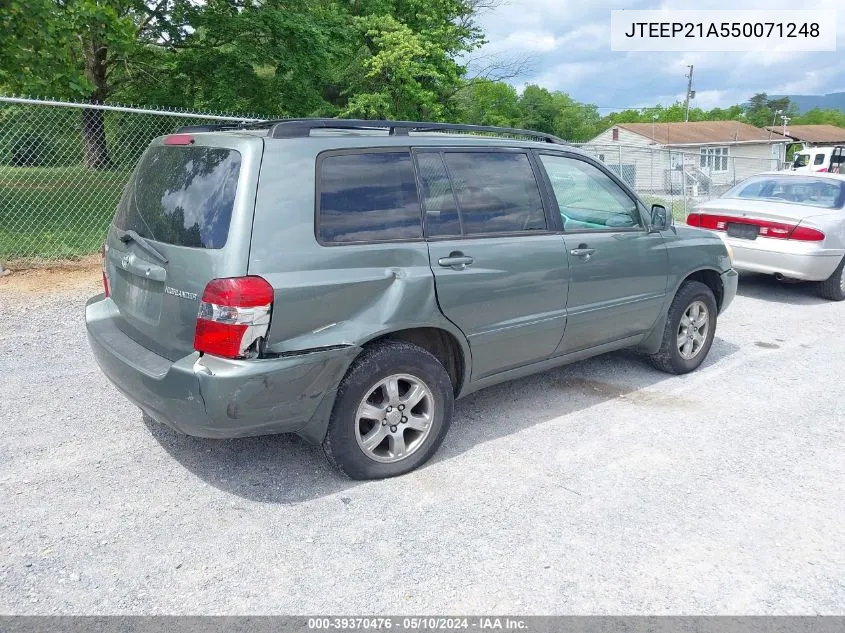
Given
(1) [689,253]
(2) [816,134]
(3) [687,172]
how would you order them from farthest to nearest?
1. (2) [816,134]
2. (3) [687,172]
3. (1) [689,253]

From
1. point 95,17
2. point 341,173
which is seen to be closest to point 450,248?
point 341,173

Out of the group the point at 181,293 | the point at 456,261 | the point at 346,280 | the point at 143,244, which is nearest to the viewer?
the point at 181,293

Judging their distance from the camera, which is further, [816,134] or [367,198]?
[816,134]

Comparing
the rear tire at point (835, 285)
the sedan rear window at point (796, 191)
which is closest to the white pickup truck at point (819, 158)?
the sedan rear window at point (796, 191)

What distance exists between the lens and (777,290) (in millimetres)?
8773

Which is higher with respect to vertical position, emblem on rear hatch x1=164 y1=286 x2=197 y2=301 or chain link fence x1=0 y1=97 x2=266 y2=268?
chain link fence x1=0 y1=97 x2=266 y2=268

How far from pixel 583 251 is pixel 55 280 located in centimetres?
603

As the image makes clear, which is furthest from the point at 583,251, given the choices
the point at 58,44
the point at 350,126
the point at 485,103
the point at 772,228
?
the point at 485,103

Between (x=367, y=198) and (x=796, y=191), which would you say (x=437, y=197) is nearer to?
(x=367, y=198)

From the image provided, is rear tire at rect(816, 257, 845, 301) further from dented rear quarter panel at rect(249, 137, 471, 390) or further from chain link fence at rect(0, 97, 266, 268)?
chain link fence at rect(0, 97, 266, 268)

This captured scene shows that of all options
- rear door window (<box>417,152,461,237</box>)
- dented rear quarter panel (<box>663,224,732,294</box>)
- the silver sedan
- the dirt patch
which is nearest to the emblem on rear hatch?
rear door window (<box>417,152,461,237</box>)

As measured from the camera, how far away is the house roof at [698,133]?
150ft

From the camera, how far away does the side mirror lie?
4.77 meters

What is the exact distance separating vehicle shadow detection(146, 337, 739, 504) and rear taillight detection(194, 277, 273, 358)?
87 centimetres
